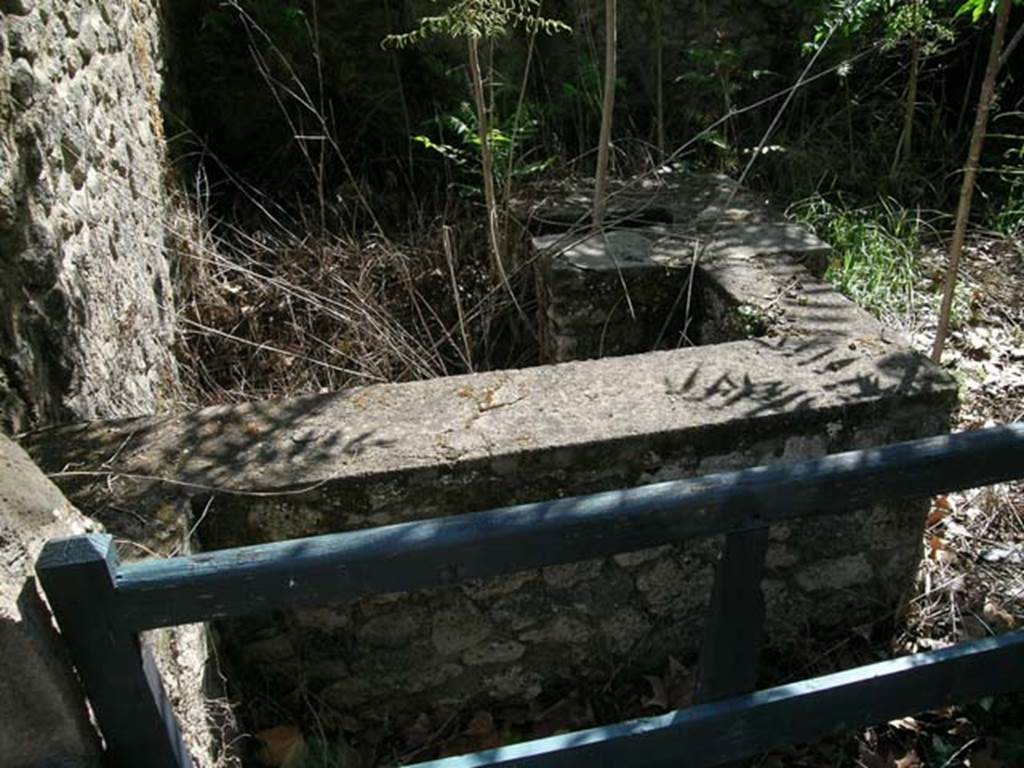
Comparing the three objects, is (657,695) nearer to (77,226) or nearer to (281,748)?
(281,748)

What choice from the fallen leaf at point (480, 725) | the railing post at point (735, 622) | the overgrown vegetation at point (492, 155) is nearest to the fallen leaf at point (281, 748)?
the fallen leaf at point (480, 725)

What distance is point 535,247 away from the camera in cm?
371

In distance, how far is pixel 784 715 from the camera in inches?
72.3

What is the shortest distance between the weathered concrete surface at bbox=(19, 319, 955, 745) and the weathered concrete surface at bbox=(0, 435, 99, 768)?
70 centimetres

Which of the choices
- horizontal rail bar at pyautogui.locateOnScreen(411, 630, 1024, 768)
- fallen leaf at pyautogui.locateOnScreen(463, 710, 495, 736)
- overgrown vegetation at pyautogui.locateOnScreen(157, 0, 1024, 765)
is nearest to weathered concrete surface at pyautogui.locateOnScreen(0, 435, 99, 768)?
horizontal rail bar at pyautogui.locateOnScreen(411, 630, 1024, 768)

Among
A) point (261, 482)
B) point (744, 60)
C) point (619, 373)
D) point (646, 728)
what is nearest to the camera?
point (646, 728)

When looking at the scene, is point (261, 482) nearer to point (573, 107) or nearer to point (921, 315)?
point (921, 315)

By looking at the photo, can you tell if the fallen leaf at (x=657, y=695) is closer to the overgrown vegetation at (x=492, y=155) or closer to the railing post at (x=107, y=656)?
the overgrown vegetation at (x=492, y=155)

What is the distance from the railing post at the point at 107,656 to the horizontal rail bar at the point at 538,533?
0.04 meters

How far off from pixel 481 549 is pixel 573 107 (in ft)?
14.6

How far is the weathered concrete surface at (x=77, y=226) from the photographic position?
232 cm

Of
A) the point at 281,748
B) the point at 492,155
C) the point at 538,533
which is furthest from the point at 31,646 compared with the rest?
the point at 492,155

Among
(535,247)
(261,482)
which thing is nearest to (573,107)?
(535,247)

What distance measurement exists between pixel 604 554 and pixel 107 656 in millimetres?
796
